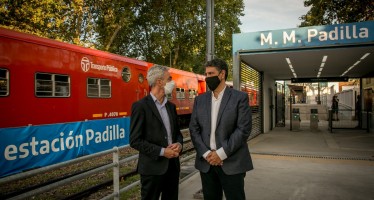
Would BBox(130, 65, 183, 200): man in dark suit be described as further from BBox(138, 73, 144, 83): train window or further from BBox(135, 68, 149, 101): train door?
BBox(138, 73, 144, 83): train window

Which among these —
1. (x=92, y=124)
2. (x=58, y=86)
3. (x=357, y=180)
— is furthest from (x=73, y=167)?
(x=357, y=180)

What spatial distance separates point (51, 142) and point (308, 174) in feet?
20.7

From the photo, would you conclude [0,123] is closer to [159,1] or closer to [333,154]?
[333,154]

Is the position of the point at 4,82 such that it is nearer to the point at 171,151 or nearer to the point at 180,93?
the point at 171,151

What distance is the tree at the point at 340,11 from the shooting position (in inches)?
698

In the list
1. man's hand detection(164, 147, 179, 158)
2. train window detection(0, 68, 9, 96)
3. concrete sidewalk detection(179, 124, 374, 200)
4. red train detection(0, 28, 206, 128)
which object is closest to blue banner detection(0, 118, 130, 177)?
red train detection(0, 28, 206, 128)

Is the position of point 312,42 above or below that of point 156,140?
above

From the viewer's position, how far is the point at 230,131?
3137mm

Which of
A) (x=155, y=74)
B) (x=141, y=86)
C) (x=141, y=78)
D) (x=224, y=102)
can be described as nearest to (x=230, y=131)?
(x=224, y=102)

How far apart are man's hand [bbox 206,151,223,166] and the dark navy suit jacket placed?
434 millimetres

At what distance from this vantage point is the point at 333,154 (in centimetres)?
884

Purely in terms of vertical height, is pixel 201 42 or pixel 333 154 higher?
pixel 201 42

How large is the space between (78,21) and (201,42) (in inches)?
531

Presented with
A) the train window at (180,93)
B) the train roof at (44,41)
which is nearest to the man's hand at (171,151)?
the train roof at (44,41)
